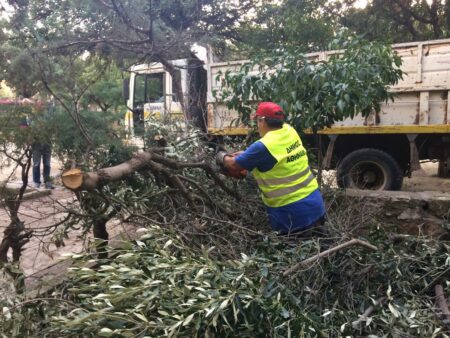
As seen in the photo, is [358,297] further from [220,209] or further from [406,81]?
[406,81]

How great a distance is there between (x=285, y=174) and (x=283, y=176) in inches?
0.8

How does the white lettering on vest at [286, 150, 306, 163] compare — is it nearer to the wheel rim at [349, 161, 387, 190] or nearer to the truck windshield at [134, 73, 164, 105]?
the wheel rim at [349, 161, 387, 190]

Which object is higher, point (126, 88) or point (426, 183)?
point (126, 88)

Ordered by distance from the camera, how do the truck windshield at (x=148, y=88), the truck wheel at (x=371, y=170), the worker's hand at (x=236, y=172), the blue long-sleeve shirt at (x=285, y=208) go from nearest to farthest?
the blue long-sleeve shirt at (x=285, y=208) → the worker's hand at (x=236, y=172) → the truck wheel at (x=371, y=170) → the truck windshield at (x=148, y=88)

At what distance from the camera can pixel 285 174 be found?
3.20 m

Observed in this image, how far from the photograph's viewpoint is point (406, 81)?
639 cm

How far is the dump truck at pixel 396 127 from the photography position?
629cm

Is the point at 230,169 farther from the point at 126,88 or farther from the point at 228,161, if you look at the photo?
the point at 126,88

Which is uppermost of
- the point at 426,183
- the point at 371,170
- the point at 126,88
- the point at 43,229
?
the point at 126,88

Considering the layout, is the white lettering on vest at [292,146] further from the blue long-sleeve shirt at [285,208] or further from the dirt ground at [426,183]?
the dirt ground at [426,183]

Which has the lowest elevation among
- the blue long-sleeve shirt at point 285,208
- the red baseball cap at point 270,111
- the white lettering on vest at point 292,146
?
the blue long-sleeve shirt at point 285,208

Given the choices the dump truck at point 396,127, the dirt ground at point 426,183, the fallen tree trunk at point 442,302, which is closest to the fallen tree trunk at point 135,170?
the fallen tree trunk at point 442,302

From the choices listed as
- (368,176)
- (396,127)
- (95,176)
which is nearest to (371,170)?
(368,176)

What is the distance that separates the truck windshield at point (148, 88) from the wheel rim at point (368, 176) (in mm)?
4059
